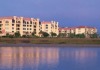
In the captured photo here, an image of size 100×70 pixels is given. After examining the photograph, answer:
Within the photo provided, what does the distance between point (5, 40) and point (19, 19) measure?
34541mm

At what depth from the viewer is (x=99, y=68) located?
1085 inches

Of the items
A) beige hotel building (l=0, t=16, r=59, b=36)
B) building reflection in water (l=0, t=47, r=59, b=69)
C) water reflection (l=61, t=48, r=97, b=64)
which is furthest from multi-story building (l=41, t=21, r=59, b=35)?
building reflection in water (l=0, t=47, r=59, b=69)

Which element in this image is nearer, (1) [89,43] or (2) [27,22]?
(1) [89,43]

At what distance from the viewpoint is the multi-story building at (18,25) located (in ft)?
364

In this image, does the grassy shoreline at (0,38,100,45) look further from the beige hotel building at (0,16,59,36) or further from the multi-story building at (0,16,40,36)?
the multi-story building at (0,16,40,36)

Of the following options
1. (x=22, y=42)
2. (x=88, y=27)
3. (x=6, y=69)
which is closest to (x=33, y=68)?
(x=6, y=69)

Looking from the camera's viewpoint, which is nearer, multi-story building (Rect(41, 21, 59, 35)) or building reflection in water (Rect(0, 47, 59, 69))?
building reflection in water (Rect(0, 47, 59, 69))

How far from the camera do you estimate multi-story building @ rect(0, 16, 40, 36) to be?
4370 inches

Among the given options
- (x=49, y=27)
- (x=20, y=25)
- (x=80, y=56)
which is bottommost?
(x=80, y=56)

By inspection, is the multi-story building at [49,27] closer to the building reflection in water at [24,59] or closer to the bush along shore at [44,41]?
the bush along shore at [44,41]

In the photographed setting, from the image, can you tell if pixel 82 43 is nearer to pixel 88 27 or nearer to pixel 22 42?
pixel 22 42

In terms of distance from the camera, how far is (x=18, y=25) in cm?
11344

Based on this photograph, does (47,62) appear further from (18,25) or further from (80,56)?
(18,25)

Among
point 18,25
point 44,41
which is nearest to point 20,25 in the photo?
point 18,25
